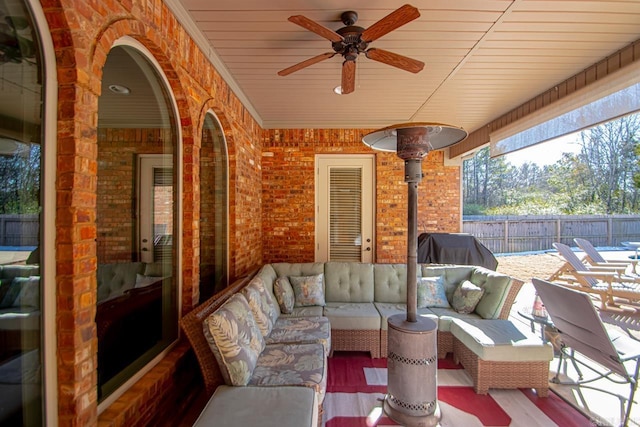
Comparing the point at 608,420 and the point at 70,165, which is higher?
the point at 70,165

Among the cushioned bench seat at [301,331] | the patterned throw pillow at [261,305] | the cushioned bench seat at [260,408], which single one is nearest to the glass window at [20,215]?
the cushioned bench seat at [260,408]

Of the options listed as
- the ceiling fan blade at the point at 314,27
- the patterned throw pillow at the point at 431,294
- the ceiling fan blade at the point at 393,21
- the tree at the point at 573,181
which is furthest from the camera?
the tree at the point at 573,181

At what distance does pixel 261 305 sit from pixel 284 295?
0.66 metres

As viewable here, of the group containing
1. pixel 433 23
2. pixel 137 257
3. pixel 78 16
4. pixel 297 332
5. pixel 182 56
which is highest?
pixel 433 23

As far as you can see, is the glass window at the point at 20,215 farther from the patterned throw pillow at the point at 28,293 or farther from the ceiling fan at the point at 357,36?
the ceiling fan at the point at 357,36

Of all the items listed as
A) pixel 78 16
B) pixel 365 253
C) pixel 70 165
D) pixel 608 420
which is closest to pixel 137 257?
pixel 70 165

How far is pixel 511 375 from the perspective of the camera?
2385mm

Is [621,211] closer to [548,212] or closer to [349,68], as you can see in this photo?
[548,212]

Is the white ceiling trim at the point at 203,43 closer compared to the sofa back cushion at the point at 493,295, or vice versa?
the white ceiling trim at the point at 203,43

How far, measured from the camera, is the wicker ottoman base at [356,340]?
9.89ft

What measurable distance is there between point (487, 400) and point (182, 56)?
11.2 feet

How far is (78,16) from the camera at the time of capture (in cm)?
120

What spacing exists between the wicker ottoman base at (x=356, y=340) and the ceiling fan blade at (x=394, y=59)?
2.42 meters

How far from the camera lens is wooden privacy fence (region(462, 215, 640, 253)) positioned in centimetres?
910
